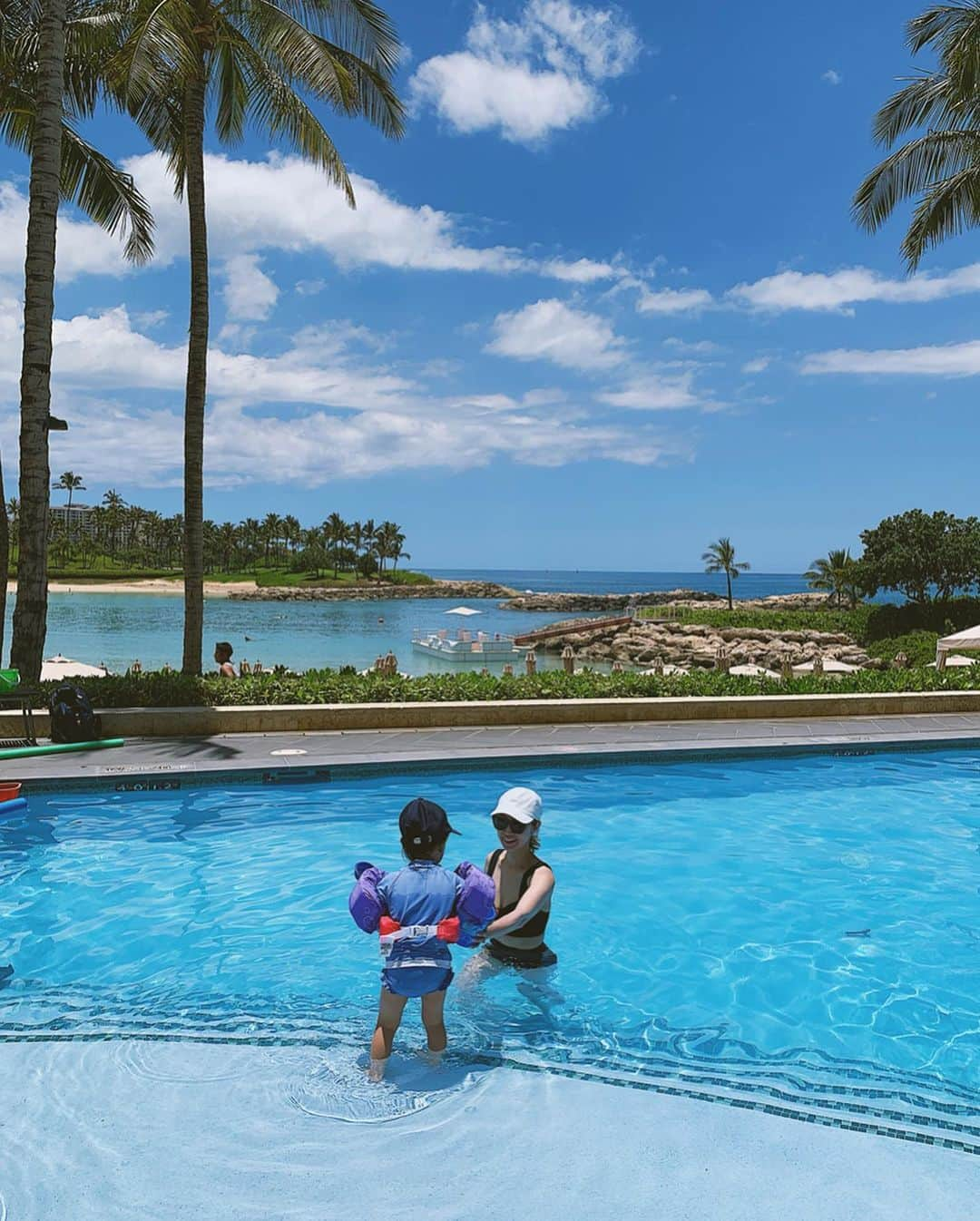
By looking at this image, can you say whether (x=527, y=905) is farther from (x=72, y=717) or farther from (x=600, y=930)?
(x=72, y=717)

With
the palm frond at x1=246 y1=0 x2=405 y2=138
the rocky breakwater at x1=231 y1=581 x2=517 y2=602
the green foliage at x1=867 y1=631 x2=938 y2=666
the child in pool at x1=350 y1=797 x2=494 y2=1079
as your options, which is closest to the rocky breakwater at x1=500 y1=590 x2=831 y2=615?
the rocky breakwater at x1=231 y1=581 x2=517 y2=602

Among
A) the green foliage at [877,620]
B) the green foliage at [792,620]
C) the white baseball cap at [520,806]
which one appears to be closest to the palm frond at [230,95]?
the white baseball cap at [520,806]

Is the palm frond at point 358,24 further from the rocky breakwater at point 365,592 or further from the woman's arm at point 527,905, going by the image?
the rocky breakwater at point 365,592

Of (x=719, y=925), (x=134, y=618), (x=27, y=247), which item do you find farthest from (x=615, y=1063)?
(x=134, y=618)

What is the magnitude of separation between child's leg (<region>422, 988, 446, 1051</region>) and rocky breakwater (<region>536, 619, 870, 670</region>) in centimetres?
3612

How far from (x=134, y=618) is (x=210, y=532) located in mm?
76893

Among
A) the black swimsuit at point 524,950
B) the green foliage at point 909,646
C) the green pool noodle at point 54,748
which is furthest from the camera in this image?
the green foliage at point 909,646

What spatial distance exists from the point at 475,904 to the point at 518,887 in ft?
3.05

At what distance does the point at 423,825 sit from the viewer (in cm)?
385

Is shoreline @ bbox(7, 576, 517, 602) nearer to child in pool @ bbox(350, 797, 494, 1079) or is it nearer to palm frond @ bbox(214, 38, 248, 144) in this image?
palm frond @ bbox(214, 38, 248, 144)

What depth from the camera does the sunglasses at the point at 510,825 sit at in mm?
4359

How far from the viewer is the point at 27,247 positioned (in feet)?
37.7

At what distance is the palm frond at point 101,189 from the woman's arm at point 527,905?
15.4 meters

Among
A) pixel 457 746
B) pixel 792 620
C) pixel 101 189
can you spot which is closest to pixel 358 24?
pixel 101 189
